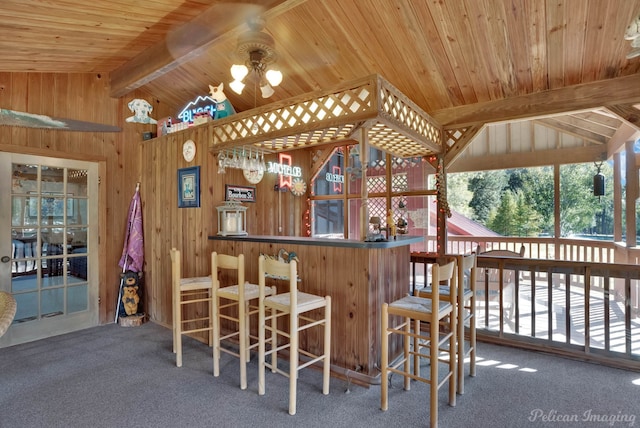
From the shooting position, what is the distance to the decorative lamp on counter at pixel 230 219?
3760 millimetres

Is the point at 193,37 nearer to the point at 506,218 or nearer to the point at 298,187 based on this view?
the point at 298,187

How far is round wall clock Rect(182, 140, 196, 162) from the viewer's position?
155 inches

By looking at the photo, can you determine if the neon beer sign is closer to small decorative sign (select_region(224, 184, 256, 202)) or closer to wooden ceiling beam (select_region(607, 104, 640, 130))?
small decorative sign (select_region(224, 184, 256, 202))

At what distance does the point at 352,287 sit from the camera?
2.86 meters

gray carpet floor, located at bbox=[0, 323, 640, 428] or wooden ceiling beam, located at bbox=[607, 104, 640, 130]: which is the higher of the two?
wooden ceiling beam, located at bbox=[607, 104, 640, 130]

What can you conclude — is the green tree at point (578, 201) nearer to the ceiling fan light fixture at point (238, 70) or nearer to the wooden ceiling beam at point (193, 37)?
the ceiling fan light fixture at point (238, 70)

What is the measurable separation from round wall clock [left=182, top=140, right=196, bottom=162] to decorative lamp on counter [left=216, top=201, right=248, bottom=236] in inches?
27.1

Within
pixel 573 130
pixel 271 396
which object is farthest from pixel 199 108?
pixel 573 130

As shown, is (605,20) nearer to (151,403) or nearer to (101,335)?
(151,403)

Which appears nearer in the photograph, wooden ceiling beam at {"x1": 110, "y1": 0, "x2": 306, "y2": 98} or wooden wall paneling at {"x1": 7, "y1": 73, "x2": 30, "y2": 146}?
wooden ceiling beam at {"x1": 110, "y1": 0, "x2": 306, "y2": 98}

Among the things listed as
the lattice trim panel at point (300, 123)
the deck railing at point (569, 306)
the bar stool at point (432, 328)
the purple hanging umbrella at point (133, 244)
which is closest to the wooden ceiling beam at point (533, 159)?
the deck railing at point (569, 306)

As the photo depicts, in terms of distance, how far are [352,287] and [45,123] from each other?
3874mm

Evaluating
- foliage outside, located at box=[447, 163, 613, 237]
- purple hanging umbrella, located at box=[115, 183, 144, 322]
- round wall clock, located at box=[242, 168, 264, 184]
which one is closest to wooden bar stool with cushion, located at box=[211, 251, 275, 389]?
round wall clock, located at box=[242, 168, 264, 184]

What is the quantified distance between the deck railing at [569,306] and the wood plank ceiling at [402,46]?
4.72 ft
